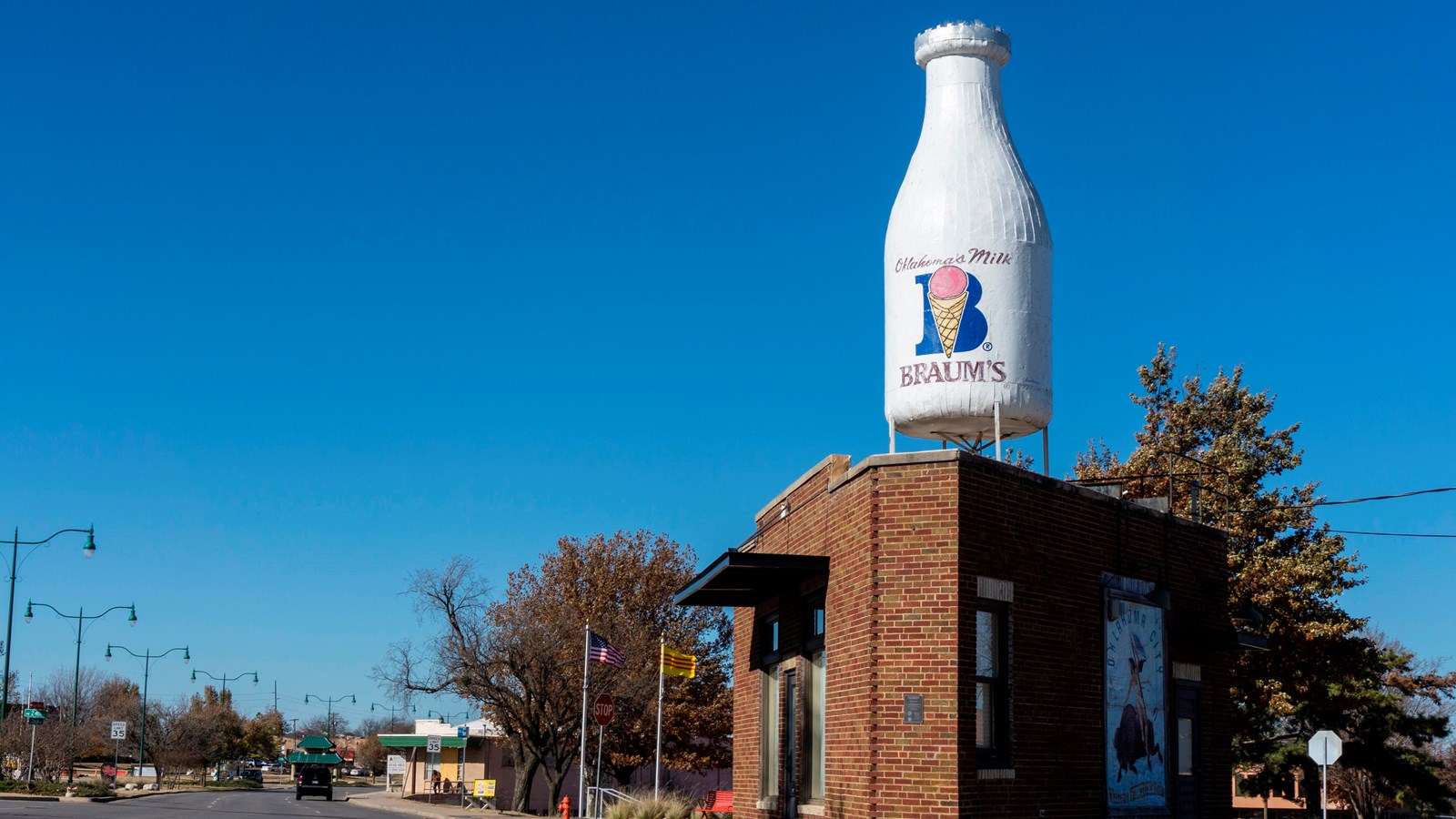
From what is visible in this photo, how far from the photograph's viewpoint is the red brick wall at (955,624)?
50.2 feet

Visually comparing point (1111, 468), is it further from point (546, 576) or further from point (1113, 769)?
point (546, 576)

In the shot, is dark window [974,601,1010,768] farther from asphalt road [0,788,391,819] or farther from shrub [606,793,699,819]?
asphalt road [0,788,391,819]

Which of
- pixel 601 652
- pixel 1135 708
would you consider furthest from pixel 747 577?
pixel 601 652

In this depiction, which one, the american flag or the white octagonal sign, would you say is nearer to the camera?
the white octagonal sign

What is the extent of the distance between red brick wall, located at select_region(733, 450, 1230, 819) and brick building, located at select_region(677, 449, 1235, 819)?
2cm

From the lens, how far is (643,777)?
6172 cm

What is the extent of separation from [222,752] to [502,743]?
194 ft

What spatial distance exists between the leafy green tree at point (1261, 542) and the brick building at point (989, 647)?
1111 centimetres

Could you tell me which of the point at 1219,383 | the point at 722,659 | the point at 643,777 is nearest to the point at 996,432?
the point at 1219,383

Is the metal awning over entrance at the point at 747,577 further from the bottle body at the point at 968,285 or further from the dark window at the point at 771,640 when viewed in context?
the bottle body at the point at 968,285

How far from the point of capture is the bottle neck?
19.3m

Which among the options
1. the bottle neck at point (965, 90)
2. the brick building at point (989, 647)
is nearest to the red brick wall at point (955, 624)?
the brick building at point (989, 647)

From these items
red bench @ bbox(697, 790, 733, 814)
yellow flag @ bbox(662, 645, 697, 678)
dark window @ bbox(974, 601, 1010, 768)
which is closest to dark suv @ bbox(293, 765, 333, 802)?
red bench @ bbox(697, 790, 733, 814)

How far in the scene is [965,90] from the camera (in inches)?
765
